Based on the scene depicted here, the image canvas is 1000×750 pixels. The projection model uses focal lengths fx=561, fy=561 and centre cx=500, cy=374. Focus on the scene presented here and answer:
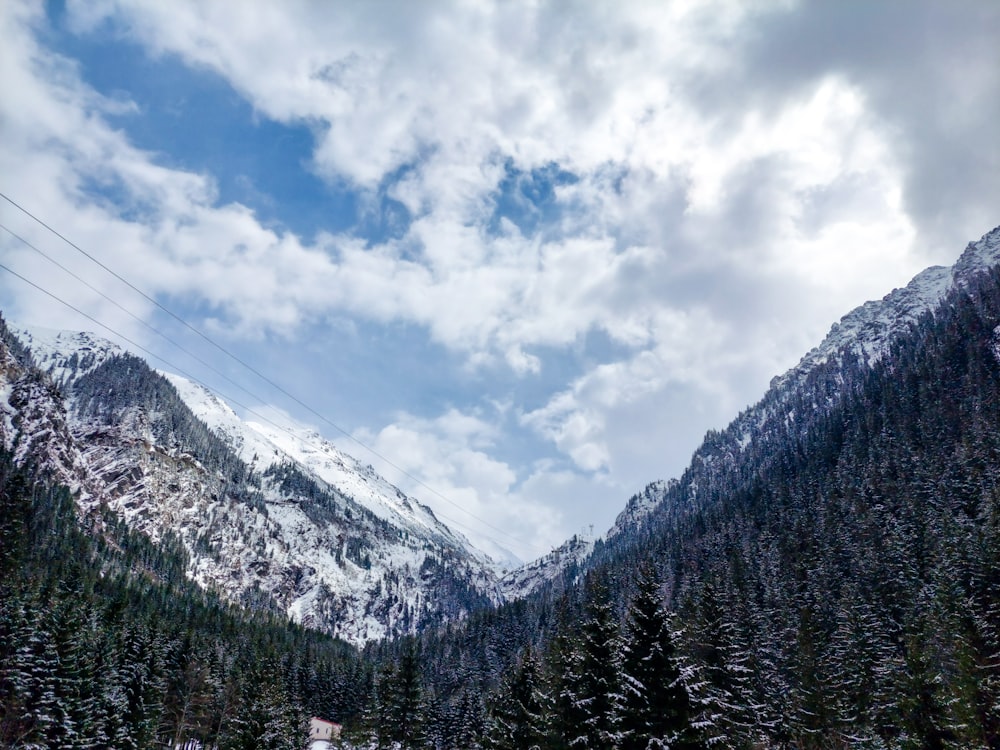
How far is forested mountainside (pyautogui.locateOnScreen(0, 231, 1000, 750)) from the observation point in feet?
86.6

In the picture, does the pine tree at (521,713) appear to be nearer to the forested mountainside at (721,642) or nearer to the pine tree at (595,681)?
the forested mountainside at (721,642)

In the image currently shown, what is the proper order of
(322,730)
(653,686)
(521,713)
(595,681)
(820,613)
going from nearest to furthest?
(653,686) < (595,681) < (521,713) < (820,613) < (322,730)

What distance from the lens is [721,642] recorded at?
1261 inches

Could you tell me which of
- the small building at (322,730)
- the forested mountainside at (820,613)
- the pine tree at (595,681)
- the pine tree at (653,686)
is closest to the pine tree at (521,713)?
the forested mountainside at (820,613)

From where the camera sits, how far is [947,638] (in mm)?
54125

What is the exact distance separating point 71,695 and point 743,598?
86850 mm

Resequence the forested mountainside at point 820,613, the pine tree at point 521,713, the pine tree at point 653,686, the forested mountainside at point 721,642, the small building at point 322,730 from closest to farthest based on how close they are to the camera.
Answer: the pine tree at point 653,686 < the forested mountainside at point 820,613 < the forested mountainside at point 721,642 < the pine tree at point 521,713 < the small building at point 322,730

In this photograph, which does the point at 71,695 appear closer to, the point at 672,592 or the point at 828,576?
the point at 828,576

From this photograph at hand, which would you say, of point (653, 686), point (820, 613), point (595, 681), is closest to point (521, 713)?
point (595, 681)

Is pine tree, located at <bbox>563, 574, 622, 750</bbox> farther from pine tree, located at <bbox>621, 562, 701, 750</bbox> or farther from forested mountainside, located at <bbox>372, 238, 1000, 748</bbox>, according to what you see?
pine tree, located at <bbox>621, 562, 701, 750</bbox>

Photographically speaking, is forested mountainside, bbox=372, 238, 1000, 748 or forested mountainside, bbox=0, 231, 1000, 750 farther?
forested mountainside, bbox=0, 231, 1000, 750

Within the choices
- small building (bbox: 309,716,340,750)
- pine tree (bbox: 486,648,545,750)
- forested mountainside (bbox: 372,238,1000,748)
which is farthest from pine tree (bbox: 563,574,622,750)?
small building (bbox: 309,716,340,750)

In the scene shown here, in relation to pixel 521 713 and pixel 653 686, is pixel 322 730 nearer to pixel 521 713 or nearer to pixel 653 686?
pixel 521 713

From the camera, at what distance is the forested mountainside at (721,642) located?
26.4 metres
